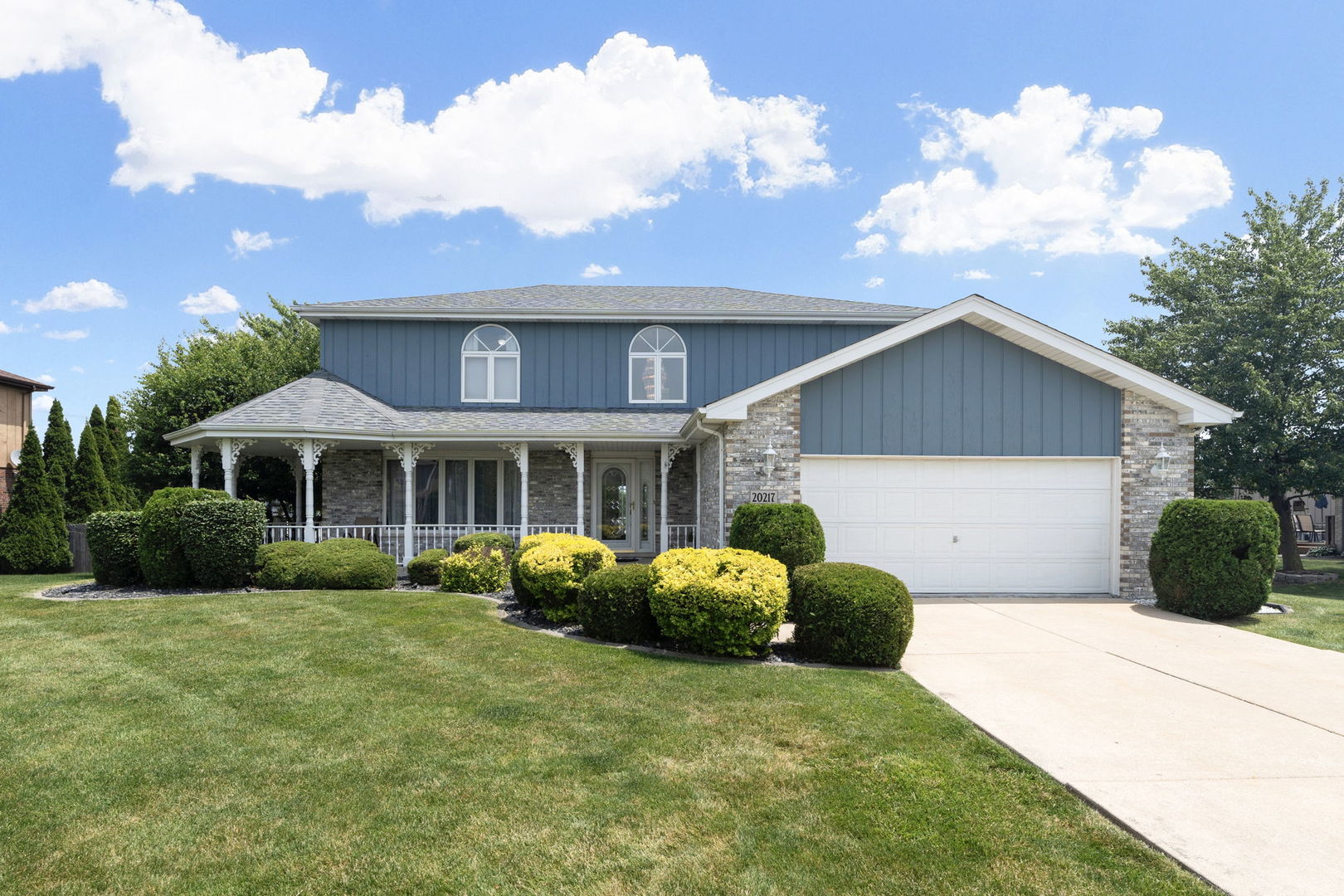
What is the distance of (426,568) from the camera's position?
Result: 468 inches

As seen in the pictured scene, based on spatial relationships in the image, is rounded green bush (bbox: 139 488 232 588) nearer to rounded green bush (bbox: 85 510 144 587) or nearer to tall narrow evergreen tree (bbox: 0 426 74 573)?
rounded green bush (bbox: 85 510 144 587)

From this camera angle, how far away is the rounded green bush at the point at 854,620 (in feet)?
22.0

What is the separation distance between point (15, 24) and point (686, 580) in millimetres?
12713

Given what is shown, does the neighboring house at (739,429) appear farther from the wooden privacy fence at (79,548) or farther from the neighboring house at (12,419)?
the neighboring house at (12,419)

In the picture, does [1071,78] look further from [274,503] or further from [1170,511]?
[274,503]

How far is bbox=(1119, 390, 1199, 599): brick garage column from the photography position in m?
11.5

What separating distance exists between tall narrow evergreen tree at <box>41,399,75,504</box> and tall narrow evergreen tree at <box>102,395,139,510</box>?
1302mm

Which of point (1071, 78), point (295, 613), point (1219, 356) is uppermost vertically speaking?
point (1071, 78)

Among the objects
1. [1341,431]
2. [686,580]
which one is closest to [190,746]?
[686,580]

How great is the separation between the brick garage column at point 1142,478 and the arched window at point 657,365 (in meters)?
8.73

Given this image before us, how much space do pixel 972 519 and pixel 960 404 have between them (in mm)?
1936

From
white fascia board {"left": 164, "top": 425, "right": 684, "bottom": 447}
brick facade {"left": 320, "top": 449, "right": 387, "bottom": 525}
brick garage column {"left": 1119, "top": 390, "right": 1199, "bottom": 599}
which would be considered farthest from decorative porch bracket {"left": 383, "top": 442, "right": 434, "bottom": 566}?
brick garage column {"left": 1119, "top": 390, "right": 1199, "bottom": 599}

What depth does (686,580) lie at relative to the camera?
708 centimetres

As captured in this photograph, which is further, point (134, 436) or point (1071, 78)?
point (134, 436)
